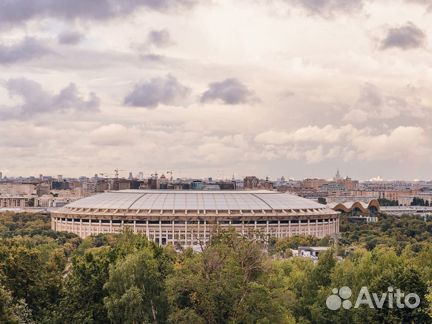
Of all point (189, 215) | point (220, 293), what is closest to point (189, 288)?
point (220, 293)

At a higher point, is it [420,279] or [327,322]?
[420,279]

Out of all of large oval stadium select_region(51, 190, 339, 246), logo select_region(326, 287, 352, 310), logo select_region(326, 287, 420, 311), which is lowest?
logo select_region(326, 287, 352, 310)

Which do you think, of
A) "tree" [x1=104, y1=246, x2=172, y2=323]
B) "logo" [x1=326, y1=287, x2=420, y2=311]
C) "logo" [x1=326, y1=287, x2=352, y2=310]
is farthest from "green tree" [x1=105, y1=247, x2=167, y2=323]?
"logo" [x1=326, y1=287, x2=420, y2=311]

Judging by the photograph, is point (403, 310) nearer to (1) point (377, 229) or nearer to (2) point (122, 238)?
(2) point (122, 238)

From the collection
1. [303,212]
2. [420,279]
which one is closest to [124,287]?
[420,279]

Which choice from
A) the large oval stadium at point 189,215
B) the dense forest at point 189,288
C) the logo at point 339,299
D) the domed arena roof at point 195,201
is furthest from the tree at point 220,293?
the domed arena roof at point 195,201

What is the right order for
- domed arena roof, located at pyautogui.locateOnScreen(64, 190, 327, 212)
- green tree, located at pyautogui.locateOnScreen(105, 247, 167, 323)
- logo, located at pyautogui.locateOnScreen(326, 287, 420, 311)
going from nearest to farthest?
1. green tree, located at pyautogui.locateOnScreen(105, 247, 167, 323)
2. logo, located at pyautogui.locateOnScreen(326, 287, 420, 311)
3. domed arena roof, located at pyautogui.locateOnScreen(64, 190, 327, 212)

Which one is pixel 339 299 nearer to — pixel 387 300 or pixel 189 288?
pixel 387 300

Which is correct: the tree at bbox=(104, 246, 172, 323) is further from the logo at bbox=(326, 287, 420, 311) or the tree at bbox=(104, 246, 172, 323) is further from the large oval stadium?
the large oval stadium
